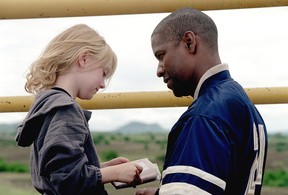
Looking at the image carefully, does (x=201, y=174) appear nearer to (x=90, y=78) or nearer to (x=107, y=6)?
(x=90, y=78)

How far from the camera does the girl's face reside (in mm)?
2148

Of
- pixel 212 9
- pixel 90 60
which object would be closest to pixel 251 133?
pixel 90 60

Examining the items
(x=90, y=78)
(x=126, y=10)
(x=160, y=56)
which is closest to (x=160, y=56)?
(x=160, y=56)

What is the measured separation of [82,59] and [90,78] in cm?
6

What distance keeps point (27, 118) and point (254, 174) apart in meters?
0.60

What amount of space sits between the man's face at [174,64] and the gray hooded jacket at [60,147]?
0.85ft

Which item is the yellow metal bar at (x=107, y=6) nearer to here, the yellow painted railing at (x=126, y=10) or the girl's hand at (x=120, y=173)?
the yellow painted railing at (x=126, y=10)

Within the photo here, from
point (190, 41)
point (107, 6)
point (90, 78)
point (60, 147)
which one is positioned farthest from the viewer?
point (107, 6)

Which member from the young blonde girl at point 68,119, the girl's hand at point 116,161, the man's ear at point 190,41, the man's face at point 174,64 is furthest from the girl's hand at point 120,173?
the man's ear at point 190,41

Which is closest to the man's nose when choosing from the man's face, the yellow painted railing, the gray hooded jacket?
the man's face

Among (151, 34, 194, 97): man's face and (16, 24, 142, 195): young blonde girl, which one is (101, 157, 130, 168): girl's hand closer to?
(16, 24, 142, 195): young blonde girl

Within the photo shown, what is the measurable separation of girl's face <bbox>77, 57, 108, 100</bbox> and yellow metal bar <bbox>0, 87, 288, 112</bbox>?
383 mm

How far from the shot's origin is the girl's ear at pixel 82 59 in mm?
2150

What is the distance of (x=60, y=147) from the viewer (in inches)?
78.0
